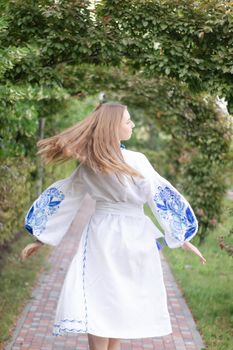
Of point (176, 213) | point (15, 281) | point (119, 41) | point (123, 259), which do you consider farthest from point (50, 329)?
point (119, 41)

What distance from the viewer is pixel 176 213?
3684 mm

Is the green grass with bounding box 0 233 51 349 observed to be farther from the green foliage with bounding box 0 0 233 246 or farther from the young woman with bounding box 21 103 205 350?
the green foliage with bounding box 0 0 233 246

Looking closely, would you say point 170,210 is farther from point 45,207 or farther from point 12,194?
point 12,194

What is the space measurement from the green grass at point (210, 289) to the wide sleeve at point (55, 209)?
191cm

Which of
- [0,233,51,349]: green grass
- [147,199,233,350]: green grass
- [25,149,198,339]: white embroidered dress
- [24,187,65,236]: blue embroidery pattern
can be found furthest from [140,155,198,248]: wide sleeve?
[0,233,51,349]: green grass

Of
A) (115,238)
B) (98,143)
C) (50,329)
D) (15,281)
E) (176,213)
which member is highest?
(98,143)

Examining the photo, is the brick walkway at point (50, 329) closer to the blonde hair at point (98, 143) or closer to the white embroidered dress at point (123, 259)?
the white embroidered dress at point (123, 259)

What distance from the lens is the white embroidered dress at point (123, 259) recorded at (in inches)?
139

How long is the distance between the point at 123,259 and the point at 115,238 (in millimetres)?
134

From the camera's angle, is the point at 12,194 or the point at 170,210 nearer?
the point at 170,210

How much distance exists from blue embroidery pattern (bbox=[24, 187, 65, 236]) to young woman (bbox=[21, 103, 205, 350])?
7 centimetres

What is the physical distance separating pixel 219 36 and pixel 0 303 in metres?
3.38

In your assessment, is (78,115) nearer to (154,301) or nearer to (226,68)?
(226,68)

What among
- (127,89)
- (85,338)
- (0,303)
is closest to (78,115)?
(127,89)
